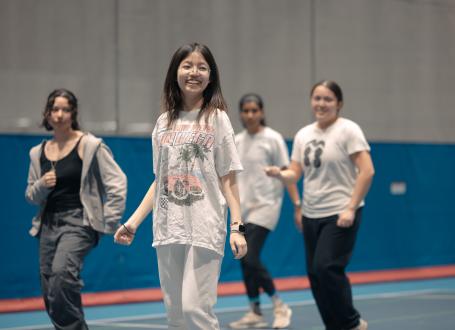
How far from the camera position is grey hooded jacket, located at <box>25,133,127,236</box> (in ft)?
21.0

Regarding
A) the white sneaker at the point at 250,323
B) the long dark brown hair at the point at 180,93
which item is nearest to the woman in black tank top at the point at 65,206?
the long dark brown hair at the point at 180,93

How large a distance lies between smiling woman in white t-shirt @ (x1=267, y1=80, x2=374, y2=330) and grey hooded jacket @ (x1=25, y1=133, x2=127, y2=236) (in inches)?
46.1

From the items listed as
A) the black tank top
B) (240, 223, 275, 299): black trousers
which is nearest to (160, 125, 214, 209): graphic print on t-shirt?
A: the black tank top

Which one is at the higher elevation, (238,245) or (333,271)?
(238,245)

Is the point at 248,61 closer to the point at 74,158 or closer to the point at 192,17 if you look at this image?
the point at 192,17

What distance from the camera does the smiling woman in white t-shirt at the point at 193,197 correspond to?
4637mm

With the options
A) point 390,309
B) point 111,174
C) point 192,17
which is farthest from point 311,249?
point 192,17

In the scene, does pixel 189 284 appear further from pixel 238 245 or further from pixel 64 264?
pixel 64 264

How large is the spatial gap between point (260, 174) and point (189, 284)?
14.9 feet

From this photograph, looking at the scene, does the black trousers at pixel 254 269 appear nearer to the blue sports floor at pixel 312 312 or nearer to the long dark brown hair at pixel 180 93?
the blue sports floor at pixel 312 312

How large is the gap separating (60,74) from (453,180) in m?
7.63

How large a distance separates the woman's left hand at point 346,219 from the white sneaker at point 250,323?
2.07 m

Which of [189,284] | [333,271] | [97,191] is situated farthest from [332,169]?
[189,284]

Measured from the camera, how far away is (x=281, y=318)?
8.52m
